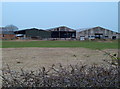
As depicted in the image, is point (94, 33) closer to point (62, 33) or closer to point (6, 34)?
point (62, 33)

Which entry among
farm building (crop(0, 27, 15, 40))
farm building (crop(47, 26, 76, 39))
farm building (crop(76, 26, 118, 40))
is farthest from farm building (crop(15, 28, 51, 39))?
farm building (crop(76, 26, 118, 40))

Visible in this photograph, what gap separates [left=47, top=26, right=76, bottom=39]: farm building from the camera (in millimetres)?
53688

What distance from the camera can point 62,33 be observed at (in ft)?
178

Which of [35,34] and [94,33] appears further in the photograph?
[94,33]

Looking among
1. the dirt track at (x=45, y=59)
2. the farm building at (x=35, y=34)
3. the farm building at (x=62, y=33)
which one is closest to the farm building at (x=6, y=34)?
the farm building at (x=35, y=34)

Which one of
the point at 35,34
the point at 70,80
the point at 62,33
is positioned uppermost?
the point at 62,33

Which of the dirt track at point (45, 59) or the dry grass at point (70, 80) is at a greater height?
the dry grass at point (70, 80)

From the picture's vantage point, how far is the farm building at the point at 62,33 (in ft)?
176

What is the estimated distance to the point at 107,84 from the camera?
2.30 m

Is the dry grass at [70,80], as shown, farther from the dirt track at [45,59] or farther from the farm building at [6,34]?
the farm building at [6,34]

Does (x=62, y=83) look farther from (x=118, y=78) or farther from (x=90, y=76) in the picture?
(x=118, y=78)

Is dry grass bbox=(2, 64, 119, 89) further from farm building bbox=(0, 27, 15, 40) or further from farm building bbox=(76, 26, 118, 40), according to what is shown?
farm building bbox=(76, 26, 118, 40)

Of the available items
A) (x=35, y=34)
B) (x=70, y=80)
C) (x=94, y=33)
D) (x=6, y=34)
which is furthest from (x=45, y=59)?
(x=6, y=34)

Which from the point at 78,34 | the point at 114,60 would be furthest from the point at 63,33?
the point at 114,60
